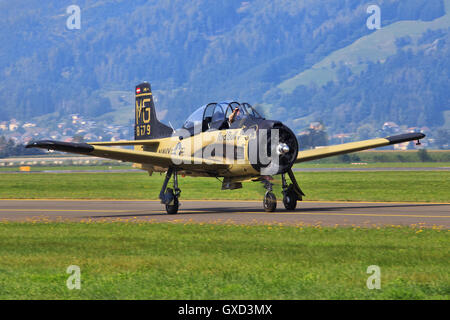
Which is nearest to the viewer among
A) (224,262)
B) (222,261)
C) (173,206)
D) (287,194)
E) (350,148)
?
(224,262)

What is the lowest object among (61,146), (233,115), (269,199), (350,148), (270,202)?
(270,202)

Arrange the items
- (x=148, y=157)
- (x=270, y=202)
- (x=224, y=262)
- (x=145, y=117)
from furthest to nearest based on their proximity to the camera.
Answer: (x=145, y=117) → (x=148, y=157) → (x=270, y=202) → (x=224, y=262)

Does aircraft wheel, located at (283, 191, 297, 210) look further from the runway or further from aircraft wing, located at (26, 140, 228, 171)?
aircraft wing, located at (26, 140, 228, 171)

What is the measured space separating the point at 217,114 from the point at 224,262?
43.8ft

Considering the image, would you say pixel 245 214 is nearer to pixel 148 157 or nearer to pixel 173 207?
pixel 173 207

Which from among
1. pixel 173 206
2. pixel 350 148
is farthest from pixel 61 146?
pixel 350 148

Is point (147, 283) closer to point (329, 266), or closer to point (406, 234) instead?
point (329, 266)

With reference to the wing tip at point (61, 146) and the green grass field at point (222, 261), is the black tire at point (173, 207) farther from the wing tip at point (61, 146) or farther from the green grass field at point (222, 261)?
the green grass field at point (222, 261)

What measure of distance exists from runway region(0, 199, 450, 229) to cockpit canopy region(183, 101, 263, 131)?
3.14 meters

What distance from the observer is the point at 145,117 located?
31.7 metres

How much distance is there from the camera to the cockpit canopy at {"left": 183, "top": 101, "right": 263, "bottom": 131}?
25.2 meters

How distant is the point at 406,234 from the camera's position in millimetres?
17234

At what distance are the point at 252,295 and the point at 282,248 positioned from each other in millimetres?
5078

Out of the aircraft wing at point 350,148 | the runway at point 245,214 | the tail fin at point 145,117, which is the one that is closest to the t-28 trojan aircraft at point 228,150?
the aircraft wing at point 350,148
